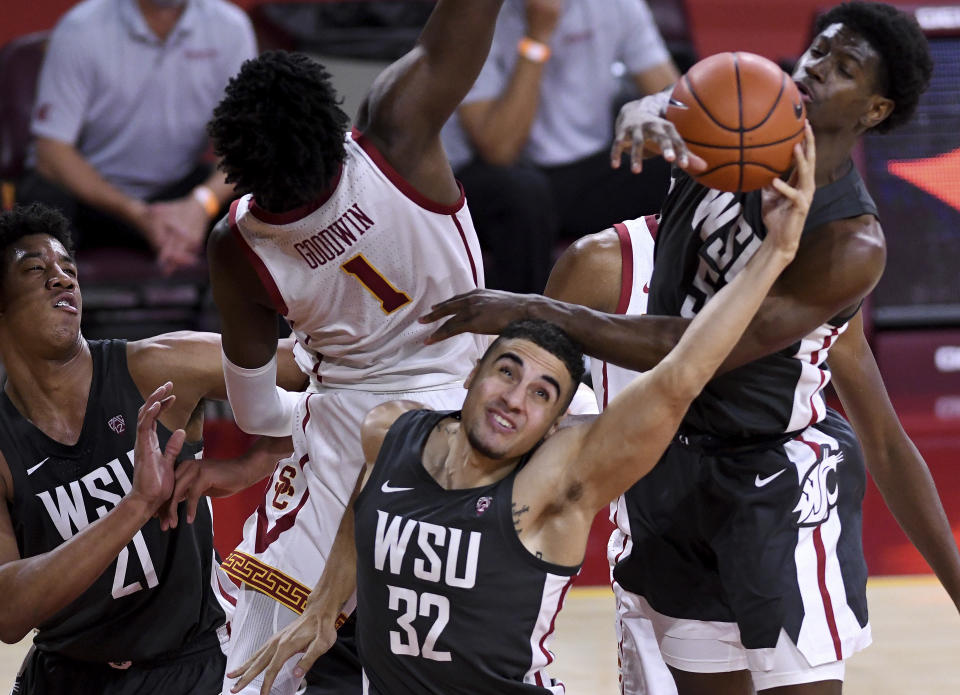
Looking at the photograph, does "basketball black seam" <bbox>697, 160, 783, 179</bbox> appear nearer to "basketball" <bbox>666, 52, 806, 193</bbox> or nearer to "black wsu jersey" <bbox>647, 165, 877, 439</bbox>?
"basketball" <bbox>666, 52, 806, 193</bbox>

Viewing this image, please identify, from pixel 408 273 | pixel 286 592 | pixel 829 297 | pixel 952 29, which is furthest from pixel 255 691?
pixel 952 29

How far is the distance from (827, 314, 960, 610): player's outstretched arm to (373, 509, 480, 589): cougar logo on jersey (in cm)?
112

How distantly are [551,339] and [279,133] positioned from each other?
71 centimetres

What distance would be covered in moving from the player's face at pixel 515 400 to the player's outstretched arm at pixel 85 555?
0.72 meters

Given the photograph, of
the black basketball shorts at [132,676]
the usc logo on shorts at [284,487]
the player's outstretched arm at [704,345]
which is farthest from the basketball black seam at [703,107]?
the black basketball shorts at [132,676]

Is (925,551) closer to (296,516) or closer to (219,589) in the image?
(296,516)

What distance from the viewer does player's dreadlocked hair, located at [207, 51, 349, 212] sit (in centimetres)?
278

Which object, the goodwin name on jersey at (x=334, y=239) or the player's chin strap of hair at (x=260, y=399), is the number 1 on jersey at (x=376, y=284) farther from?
the player's chin strap of hair at (x=260, y=399)

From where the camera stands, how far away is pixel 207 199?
6.85 metres

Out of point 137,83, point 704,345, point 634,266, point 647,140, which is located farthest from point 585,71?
point 704,345

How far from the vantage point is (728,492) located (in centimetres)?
298

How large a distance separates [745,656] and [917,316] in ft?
14.7

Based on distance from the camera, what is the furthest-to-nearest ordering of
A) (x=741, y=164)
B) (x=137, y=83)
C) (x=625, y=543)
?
(x=137, y=83) < (x=625, y=543) < (x=741, y=164)

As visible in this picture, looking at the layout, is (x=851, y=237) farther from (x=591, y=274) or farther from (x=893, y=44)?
(x=591, y=274)
